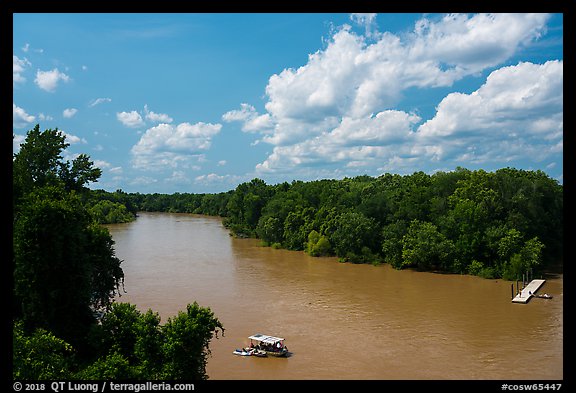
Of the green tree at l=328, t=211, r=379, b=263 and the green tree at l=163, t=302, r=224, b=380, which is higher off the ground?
the green tree at l=328, t=211, r=379, b=263

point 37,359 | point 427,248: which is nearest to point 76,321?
point 37,359

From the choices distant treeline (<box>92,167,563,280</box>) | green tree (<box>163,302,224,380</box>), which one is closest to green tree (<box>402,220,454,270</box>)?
distant treeline (<box>92,167,563,280</box>)

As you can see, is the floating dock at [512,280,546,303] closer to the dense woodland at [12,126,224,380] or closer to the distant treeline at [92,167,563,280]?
the distant treeline at [92,167,563,280]

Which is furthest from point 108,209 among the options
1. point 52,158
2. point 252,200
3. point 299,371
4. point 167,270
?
point 299,371

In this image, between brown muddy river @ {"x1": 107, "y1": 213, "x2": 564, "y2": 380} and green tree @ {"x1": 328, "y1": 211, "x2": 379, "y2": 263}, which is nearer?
brown muddy river @ {"x1": 107, "y1": 213, "x2": 564, "y2": 380}

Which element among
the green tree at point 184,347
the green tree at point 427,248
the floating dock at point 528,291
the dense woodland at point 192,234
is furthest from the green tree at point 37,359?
the green tree at point 427,248

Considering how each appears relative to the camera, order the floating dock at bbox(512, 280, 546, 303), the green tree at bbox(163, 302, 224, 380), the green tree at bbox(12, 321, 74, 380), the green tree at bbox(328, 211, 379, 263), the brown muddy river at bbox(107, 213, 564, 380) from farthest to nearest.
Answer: the green tree at bbox(328, 211, 379, 263)
the floating dock at bbox(512, 280, 546, 303)
the brown muddy river at bbox(107, 213, 564, 380)
the green tree at bbox(163, 302, 224, 380)
the green tree at bbox(12, 321, 74, 380)

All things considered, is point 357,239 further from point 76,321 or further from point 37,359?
point 37,359
